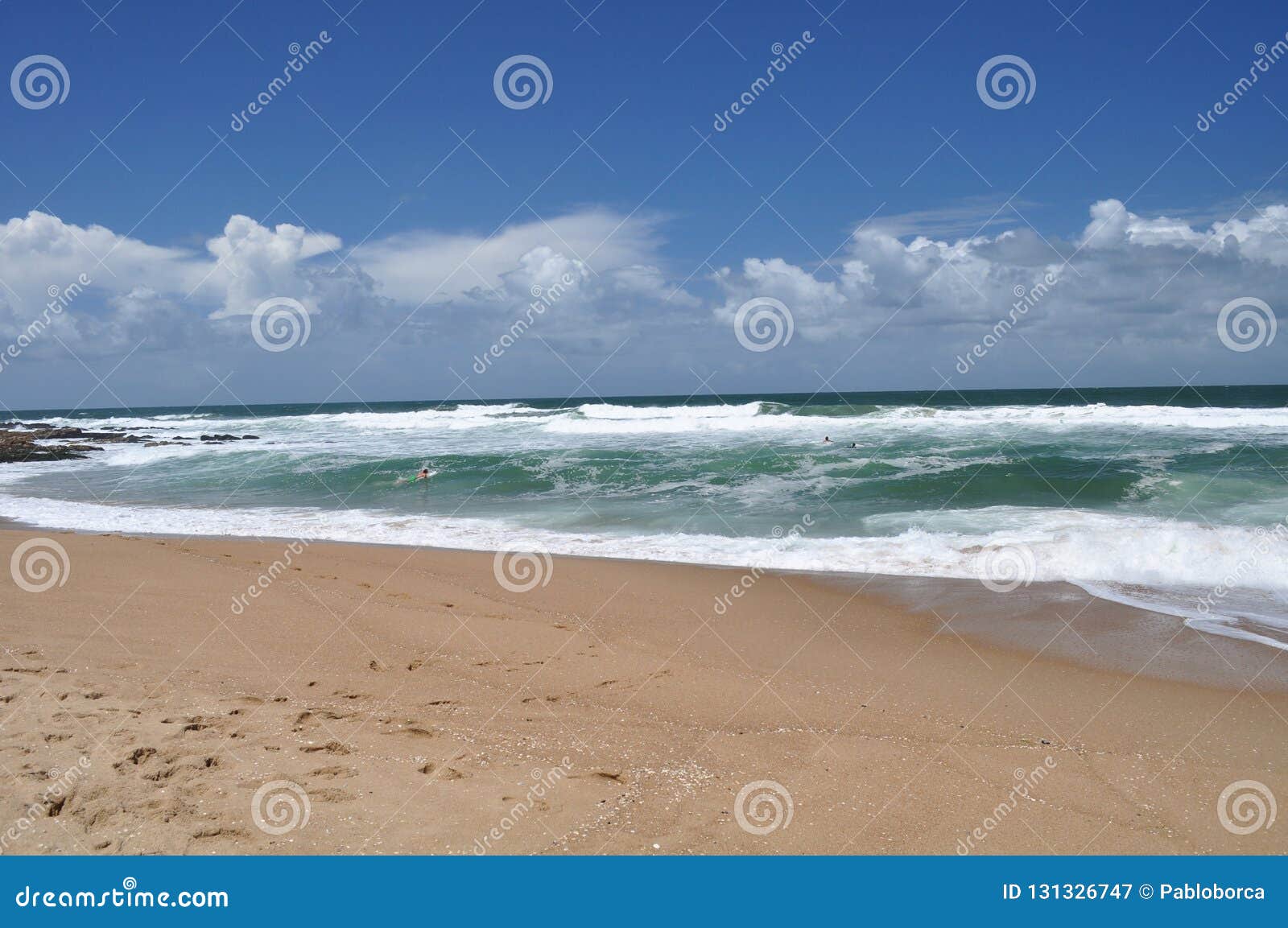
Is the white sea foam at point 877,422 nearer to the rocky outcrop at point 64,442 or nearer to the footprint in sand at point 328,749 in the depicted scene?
the rocky outcrop at point 64,442

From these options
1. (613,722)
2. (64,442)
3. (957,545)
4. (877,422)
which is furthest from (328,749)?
(64,442)

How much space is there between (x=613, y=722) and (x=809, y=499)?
10301 mm

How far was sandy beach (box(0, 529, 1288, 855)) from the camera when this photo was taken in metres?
3.37

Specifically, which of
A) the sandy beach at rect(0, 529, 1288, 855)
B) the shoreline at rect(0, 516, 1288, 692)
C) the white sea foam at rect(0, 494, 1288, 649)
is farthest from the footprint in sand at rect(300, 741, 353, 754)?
the white sea foam at rect(0, 494, 1288, 649)

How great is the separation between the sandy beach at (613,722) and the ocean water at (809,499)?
1561mm

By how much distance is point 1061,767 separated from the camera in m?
4.10

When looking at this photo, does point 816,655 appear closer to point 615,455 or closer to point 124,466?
point 615,455

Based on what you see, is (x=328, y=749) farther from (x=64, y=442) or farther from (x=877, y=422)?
(x=64, y=442)

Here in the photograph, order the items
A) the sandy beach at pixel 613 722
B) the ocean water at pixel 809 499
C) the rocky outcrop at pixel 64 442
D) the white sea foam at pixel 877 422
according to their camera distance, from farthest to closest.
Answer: the white sea foam at pixel 877 422 < the rocky outcrop at pixel 64 442 < the ocean water at pixel 809 499 < the sandy beach at pixel 613 722

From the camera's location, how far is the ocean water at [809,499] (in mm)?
8891

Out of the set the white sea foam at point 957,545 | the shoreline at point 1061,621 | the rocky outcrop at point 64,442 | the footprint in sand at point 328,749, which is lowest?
the footprint in sand at point 328,749

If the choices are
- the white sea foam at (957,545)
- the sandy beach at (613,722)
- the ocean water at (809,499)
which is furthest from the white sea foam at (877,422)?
the sandy beach at (613,722)

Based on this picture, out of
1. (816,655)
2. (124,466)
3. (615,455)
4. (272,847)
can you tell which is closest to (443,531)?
(816,655)

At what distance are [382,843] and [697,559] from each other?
6768 millimetres
